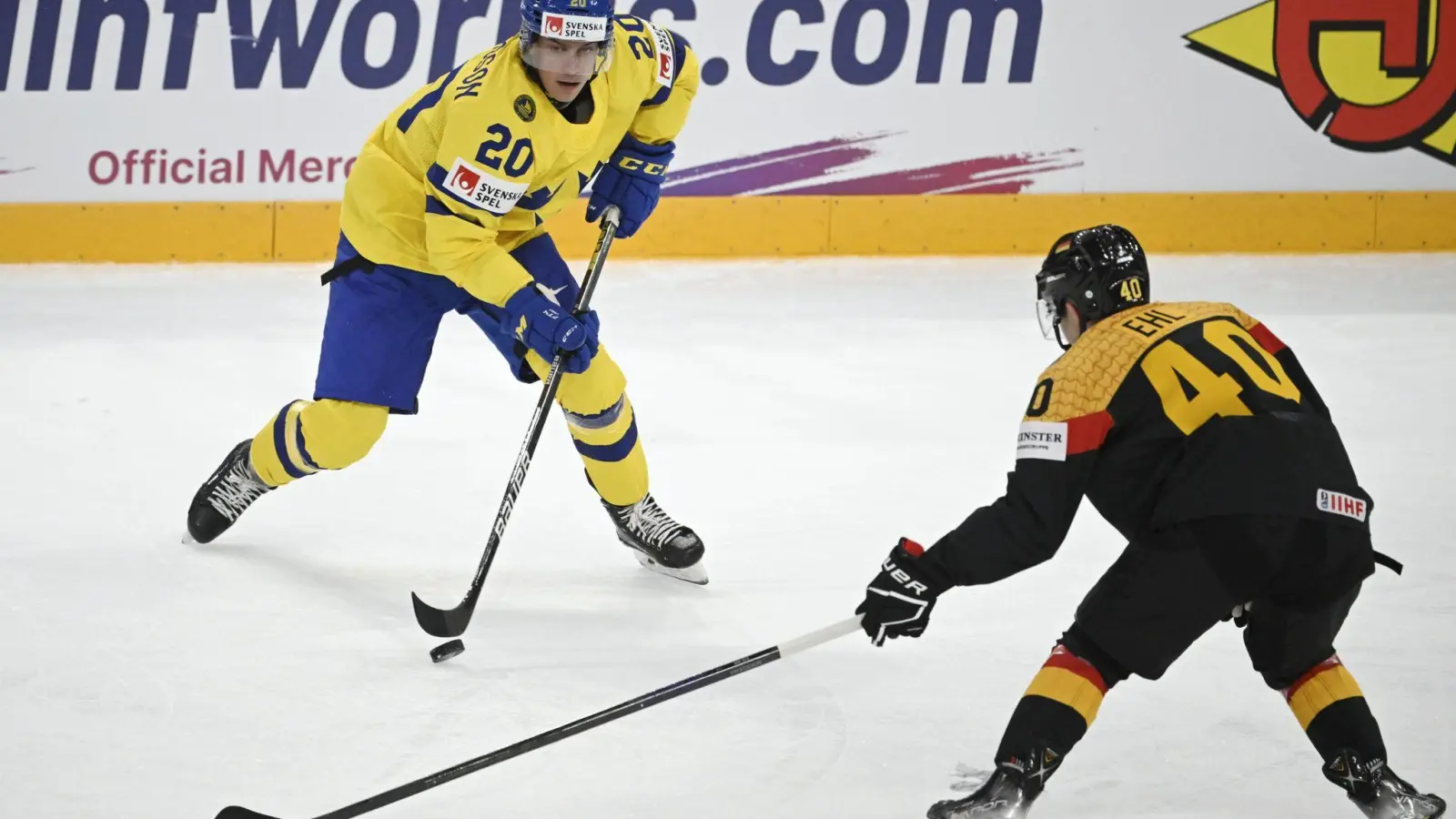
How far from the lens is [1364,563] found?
1961 mm

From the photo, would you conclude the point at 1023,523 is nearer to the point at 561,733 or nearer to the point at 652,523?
the point at 561,733

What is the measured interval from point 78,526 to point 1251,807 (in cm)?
249

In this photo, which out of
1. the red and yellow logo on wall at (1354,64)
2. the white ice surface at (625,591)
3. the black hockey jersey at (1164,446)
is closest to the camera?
the black hockey jersey at (1164,446)

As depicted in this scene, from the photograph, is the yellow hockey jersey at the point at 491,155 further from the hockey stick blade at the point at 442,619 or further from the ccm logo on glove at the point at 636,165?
the hockey stick blade at the point at 442,619

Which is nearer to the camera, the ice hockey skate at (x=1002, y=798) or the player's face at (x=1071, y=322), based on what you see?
the ice hockey skate at (x=1002, y=798)

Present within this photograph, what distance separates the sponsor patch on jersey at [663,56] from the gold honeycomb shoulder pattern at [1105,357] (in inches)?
53.9

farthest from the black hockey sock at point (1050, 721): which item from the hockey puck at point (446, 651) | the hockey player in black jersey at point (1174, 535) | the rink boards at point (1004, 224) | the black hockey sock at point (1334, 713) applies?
the rink boards at point (1004, 224)

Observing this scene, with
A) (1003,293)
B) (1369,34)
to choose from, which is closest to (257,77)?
(1003,293)

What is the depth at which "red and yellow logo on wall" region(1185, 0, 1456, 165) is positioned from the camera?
20.6ft

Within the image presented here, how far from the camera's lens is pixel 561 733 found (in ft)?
7.05

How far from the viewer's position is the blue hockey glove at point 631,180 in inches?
127

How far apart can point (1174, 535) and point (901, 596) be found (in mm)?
342

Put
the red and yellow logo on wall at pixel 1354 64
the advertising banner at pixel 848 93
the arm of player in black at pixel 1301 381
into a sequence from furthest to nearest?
1. the red and yellow logo on wall at pixel 1354 64
2. the advertising banner at pixel 848 93
3. the arm of player in black at pixel 1301 381

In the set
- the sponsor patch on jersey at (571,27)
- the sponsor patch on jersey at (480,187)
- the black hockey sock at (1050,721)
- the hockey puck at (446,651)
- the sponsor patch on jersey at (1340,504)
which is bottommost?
the hockey puck at (446,651)
